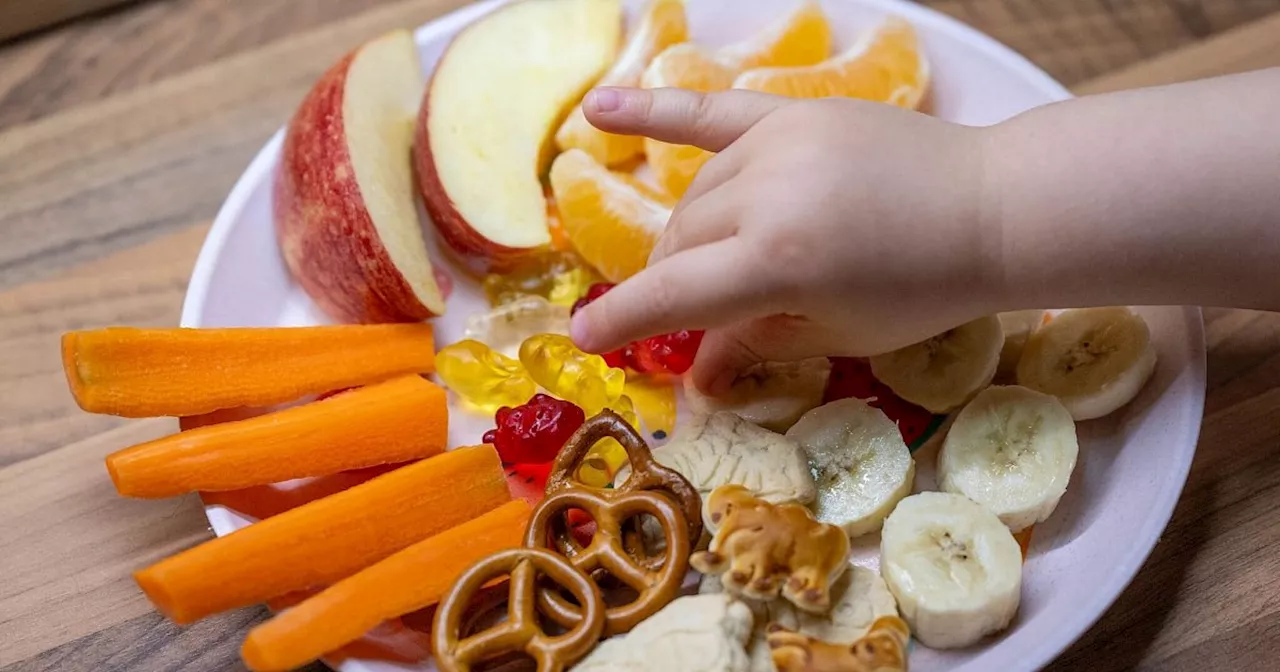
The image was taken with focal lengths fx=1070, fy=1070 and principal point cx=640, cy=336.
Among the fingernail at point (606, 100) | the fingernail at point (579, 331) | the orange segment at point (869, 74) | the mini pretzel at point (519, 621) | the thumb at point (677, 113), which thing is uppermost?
the fingernail at point (606, 100)

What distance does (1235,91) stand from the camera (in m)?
0.78

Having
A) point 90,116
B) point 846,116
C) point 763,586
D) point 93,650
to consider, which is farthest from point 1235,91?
Answer: point 90,116

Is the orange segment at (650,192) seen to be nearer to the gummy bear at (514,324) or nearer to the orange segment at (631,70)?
the orange segment at (631,70)

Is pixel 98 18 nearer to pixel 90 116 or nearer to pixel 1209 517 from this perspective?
pixel 90 116

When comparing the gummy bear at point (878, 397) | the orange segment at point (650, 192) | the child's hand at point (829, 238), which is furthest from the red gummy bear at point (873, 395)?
the orange segment at point (650, 192)

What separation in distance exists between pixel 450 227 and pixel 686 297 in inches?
14.7

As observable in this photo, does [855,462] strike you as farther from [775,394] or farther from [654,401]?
[654,401]

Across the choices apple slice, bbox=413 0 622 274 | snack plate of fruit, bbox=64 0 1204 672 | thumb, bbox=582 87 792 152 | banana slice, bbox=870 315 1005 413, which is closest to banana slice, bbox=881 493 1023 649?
snack plate of fruit, bbox=64 0 1204 672

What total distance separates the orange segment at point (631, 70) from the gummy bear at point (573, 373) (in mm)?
242

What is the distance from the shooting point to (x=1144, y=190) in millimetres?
762

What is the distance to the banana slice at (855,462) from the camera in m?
0.87

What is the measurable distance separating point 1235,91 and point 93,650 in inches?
39.2

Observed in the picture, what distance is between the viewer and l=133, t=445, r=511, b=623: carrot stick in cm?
78

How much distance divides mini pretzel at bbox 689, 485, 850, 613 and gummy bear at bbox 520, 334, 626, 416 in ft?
0.74
